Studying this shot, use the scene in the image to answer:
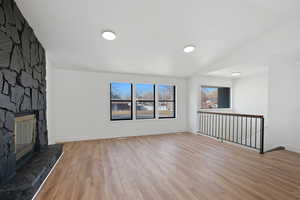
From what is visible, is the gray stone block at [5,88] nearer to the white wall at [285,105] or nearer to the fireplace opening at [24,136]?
the fireplace opening at [24,136]

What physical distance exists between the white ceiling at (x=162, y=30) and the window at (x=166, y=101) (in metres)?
1.58

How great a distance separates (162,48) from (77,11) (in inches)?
79.1

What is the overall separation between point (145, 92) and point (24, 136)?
12.5ft

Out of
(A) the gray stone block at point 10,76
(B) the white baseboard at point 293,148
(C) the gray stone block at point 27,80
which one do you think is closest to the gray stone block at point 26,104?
(C) the gray stone block at point 27,80

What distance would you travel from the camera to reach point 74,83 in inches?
179

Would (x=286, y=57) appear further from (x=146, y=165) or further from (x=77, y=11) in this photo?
(x=77, y=11)

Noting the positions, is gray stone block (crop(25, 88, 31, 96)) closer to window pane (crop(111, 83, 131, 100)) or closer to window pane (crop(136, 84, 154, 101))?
window pane (crop(111, 83, 131, 100))

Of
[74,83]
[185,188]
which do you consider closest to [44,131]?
[74,83]

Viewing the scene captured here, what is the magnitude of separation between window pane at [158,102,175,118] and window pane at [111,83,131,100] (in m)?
1.40

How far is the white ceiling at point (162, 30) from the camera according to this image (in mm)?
Answer: 2381

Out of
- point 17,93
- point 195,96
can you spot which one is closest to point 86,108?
point 17,93

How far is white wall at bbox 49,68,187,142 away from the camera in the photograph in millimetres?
4391

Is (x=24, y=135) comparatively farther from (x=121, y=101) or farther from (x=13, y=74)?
(x=121, y=101)

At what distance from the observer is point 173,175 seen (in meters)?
2.43
